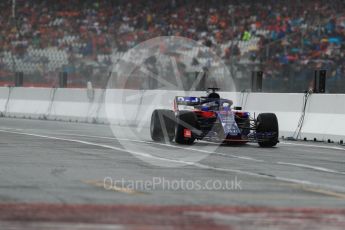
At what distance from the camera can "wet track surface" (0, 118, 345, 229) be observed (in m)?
9.24

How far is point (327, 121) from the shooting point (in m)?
21.3

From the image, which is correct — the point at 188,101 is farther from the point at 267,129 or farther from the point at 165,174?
the point at 165,174

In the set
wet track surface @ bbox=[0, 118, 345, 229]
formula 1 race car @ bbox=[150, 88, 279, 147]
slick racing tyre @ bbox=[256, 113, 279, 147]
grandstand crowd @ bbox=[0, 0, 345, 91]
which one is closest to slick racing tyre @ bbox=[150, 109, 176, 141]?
formula 1 race car @ bbox=[150, 88, 279, 147]

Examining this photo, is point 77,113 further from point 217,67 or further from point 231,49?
point 231,49

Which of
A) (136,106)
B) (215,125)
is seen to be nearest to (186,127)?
(215,125)

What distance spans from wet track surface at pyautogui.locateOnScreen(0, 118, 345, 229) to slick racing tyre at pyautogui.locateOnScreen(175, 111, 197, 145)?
0.27 meters

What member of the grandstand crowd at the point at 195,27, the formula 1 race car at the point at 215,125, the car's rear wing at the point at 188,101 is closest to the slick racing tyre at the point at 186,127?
the formula 1 race car at the point at 215,125

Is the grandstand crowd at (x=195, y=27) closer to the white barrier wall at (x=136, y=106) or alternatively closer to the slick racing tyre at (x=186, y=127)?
the white barrier wall at (x=136, y=106)

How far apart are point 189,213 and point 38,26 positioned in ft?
127

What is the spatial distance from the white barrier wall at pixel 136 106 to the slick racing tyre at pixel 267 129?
2711mm

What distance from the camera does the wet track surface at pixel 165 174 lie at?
924 centimetres

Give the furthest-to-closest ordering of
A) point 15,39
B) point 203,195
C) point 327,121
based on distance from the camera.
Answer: point 15,39 < point 327,121 < point 203,195

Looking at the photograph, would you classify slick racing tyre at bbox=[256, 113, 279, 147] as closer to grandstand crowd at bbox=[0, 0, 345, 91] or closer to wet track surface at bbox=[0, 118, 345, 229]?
wet track surface at bbox=[0, 118, 345, 229]

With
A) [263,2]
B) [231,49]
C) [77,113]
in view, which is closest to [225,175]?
[77,113]
